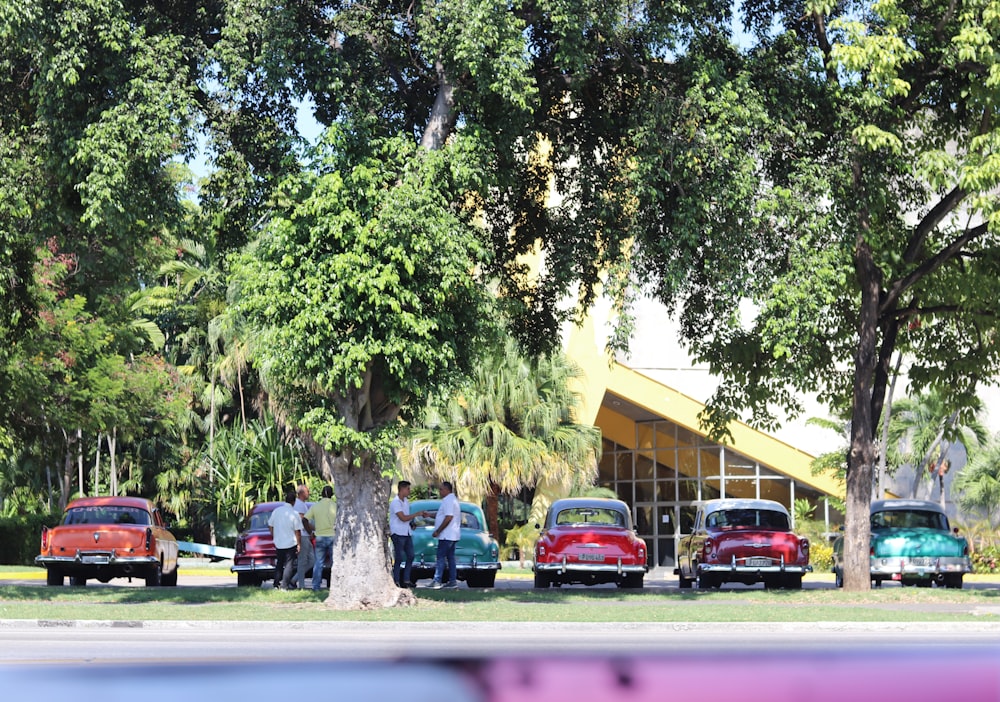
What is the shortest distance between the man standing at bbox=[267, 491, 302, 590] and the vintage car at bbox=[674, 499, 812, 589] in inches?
323

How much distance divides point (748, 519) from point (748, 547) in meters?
1.07

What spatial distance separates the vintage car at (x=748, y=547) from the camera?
23.8 meters

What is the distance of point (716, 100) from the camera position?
57.7 ft

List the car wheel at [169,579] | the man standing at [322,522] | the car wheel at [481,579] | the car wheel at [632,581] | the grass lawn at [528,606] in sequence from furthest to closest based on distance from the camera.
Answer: the car wheel at [169,579]
the car wheel at [481,579]
the car wheel at [632,581]
the man standing at [322,522]
the grass lawn at [528,606]

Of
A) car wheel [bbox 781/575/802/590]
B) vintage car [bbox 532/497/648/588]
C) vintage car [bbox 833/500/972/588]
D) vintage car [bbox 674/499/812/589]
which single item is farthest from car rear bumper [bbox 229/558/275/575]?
vintage car [bbox 833/500/972/588]

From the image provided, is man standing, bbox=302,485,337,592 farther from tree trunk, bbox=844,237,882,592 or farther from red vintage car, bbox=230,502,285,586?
tree trunk, bbox=844,237,882,592

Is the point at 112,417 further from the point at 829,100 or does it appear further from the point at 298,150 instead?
the point at 829,100

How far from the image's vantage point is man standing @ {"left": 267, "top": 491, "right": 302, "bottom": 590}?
20250 mm

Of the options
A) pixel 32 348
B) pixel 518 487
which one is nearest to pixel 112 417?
pixel 32 348

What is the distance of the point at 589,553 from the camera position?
923 inches

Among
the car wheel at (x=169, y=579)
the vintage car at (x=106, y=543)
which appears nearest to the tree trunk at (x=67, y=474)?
the car wheel at (x=169, y=579)

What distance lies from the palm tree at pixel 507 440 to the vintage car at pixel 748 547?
10.5 meters

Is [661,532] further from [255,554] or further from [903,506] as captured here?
[255,554]

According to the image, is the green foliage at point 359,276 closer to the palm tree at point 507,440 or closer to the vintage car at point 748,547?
the vintage car at point 748,547
